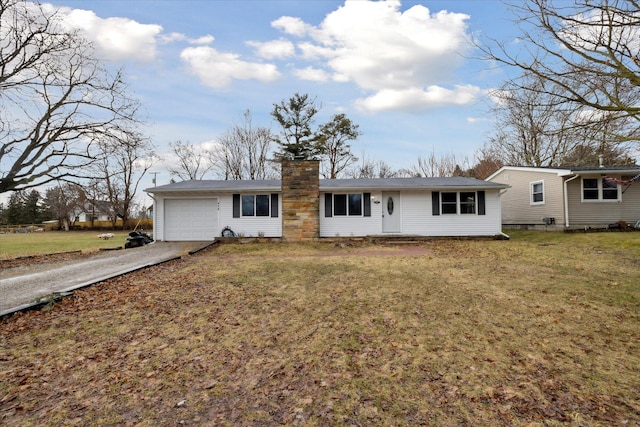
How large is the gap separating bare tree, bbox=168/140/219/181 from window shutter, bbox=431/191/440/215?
2451 cm

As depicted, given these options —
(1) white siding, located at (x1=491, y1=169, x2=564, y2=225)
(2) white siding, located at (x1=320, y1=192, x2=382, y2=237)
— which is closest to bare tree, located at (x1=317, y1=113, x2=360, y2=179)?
(1) white siding, located at (x1=491, y1=169, x2=564, y2=225)

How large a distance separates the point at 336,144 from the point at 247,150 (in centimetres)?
848

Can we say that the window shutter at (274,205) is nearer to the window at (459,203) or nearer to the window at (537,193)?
the window at (459,203)

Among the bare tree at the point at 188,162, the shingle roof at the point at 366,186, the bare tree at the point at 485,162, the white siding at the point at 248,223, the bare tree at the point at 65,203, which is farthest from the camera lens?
the bare tree at the point at 65,203

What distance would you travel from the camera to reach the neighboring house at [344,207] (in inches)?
567

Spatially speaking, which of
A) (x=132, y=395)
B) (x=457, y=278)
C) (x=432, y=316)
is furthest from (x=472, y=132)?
(x=132, y=395)

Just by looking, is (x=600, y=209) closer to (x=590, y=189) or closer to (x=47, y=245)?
(x=590, y=189)

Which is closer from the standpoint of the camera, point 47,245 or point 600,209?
point 600,209

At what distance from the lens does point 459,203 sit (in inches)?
580

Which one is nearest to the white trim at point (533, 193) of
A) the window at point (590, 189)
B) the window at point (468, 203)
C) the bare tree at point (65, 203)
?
the window at point (590, 189)

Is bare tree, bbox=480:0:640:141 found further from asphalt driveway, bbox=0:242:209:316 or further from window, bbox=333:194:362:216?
asphalt driveway, bbox=0:242:209:316

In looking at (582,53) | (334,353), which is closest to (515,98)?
(582,53)

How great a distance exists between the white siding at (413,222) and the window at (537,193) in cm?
415

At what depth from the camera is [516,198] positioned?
18.5 m
